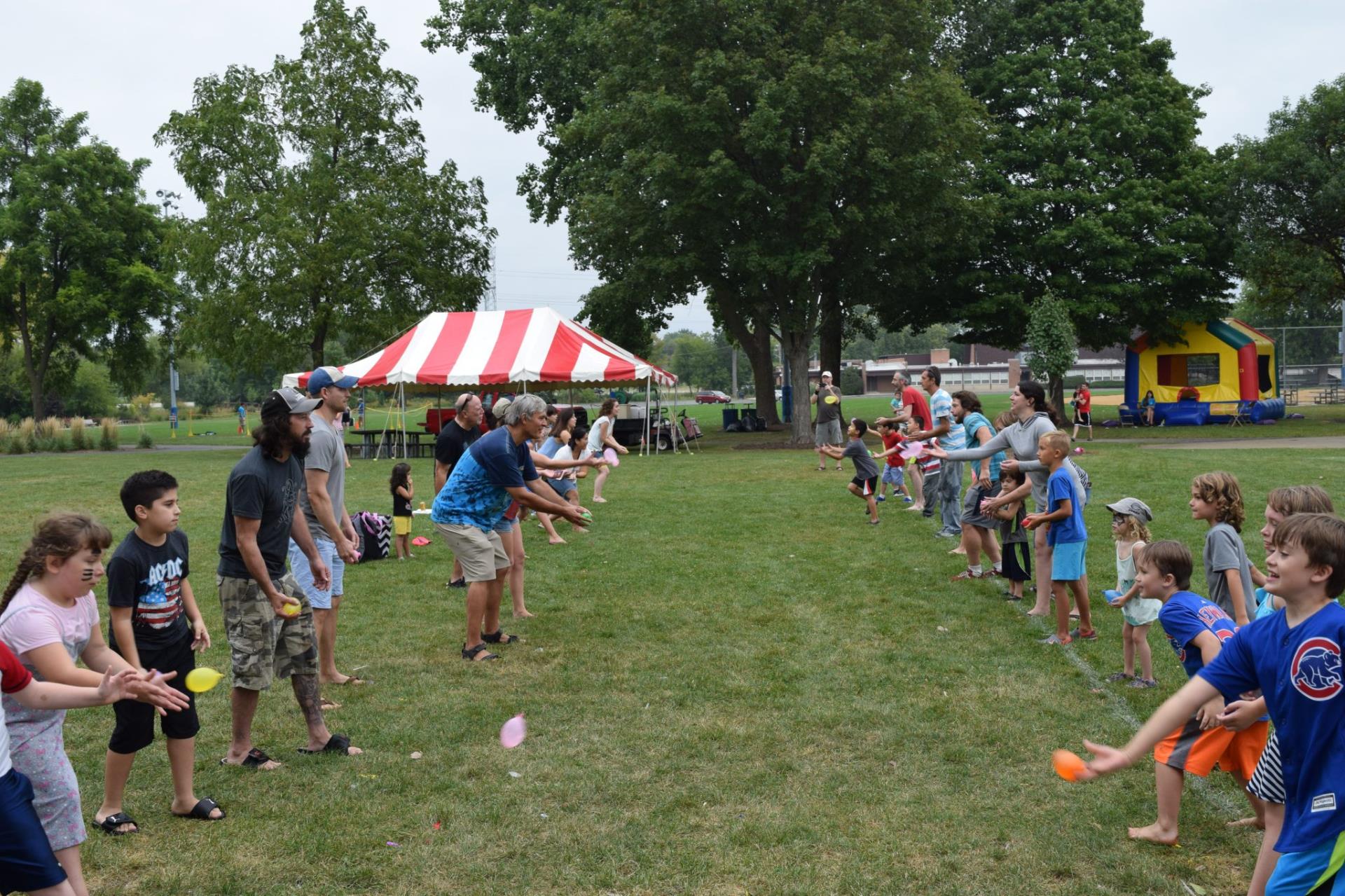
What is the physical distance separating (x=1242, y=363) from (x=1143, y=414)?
3394 millimetres

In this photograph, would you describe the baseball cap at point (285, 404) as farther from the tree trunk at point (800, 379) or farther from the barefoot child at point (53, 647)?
the tree trunk at point (800, 379)

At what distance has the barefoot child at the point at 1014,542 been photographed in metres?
8.22

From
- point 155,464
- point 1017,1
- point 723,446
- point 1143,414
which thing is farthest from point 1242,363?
point 155,464

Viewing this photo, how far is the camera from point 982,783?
4.99 m

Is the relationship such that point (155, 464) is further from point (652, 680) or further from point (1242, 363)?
point (1242, 363)

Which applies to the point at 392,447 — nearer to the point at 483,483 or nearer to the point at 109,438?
the point at 109,438

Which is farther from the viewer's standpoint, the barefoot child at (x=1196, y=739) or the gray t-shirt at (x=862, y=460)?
the gray t-shirt at (x=862, y=460)

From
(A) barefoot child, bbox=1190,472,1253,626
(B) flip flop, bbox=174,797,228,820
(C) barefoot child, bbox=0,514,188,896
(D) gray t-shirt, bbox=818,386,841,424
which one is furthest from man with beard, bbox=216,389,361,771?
(D) gray t-shirt, bbox=818,386,841,424

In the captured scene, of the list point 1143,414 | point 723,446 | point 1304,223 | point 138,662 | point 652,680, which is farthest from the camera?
point 1143,414

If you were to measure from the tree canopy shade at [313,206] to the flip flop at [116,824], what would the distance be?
100ft

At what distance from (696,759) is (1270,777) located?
2657 mm

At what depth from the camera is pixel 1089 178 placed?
3341 cm

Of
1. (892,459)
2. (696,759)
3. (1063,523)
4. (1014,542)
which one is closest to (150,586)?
(696,759)

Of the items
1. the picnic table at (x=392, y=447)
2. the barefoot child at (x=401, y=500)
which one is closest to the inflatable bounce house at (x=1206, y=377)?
the picnic table at (x=392, y=447)
